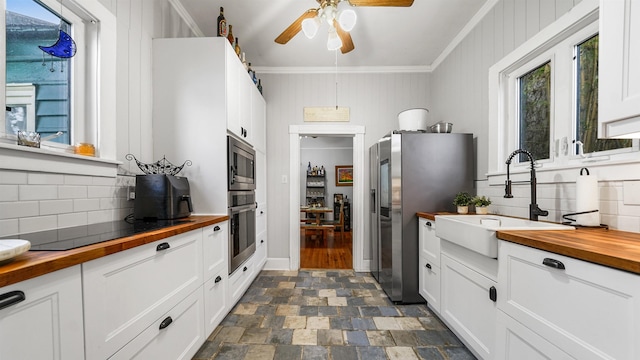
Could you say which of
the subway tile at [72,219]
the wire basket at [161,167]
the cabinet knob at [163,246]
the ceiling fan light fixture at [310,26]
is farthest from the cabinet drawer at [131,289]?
the ceiling fan light fixture at [310,26]


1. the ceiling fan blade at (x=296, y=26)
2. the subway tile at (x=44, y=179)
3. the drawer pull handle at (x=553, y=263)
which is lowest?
the drawer pull handle at (x=553, y=263)

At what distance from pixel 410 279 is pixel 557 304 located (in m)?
1.44

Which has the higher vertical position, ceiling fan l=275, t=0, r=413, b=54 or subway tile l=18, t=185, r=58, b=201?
ceiling fan l=275, t=0, r=413, b=54

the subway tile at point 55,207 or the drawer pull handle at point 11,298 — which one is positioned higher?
the subway tile at point 55,207

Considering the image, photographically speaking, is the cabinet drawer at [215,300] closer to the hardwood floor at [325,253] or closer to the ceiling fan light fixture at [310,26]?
the hardwood floor at [325,253]

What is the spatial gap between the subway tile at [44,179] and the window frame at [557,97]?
2.73m

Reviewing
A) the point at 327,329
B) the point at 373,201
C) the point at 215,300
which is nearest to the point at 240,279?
the point at 215,300

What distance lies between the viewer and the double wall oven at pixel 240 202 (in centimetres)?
199

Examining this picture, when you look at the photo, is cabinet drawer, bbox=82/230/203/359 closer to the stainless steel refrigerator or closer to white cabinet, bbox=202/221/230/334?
white cabinet, bbox=202/221/230/334

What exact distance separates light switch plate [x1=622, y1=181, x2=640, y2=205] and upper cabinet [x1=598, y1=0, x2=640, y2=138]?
410 mm

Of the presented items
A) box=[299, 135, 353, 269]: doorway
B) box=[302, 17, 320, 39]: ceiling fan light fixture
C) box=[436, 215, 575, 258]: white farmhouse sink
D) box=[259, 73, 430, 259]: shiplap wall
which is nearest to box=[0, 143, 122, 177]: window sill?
box=[302, 17, 320, 39]: ceiling fan light fixture

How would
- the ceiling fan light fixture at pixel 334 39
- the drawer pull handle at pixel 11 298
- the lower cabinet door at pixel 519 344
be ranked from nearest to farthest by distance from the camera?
1. the drawer pull handle at pixel 11 298
2. the lower cabinet door at pixel 519 344
3. the ceiling fan light fixture at pixel 334 39

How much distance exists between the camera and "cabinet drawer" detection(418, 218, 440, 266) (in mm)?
1973

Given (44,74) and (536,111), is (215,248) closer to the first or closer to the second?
(44,74)
